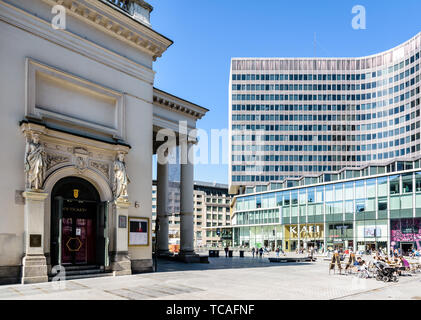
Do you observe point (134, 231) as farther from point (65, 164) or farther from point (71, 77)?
point (71, 77)

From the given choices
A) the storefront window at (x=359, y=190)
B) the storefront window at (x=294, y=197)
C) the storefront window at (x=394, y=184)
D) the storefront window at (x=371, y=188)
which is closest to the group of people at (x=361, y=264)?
the storefront window at (x=394, y=184)

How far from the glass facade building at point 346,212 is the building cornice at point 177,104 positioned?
37378mm

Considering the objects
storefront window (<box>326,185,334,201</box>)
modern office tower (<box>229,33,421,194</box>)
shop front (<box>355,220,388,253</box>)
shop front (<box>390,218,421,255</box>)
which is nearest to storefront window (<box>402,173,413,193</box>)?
shop front (<box>390,218,421,255</box>)

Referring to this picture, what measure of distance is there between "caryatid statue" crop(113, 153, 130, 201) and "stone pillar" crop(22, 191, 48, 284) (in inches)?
151

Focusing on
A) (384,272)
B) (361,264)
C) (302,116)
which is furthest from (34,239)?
(302,116)

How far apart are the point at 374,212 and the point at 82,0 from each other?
5303cm

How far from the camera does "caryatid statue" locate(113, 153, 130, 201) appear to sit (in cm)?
1980

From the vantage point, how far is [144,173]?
21891 millimetres

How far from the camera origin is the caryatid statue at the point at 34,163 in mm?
16328

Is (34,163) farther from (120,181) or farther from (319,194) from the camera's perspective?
(319,194)

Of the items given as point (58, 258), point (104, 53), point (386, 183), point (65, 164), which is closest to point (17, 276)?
point (58, 258)

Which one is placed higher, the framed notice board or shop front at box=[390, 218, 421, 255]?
the framed notice board

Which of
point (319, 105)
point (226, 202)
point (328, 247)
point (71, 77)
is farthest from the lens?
point (226, 202)

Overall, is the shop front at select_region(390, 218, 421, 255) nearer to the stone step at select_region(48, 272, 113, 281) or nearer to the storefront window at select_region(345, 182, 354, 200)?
the storefront window at select_region(345, 182, 354, 200)
